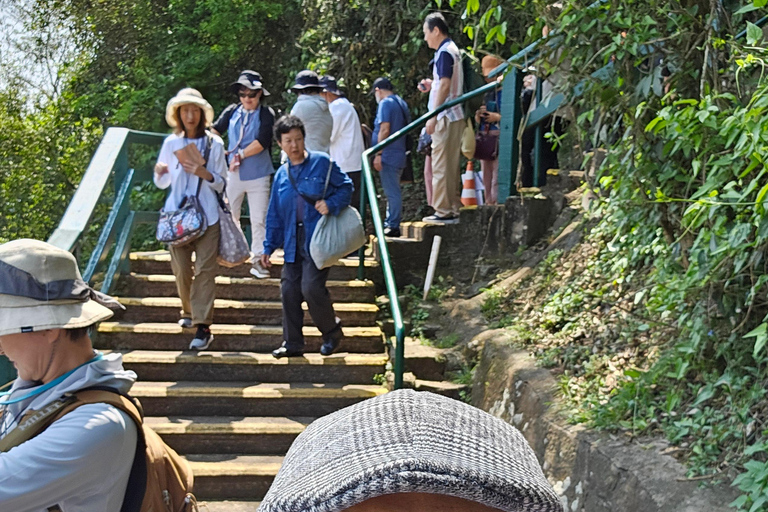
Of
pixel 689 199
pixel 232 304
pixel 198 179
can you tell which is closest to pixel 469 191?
pixel 232 304

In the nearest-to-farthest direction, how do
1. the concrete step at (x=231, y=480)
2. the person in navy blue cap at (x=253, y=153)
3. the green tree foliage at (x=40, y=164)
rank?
the concrete step at (x=231, y=480)
the person in navy blue cap at (x=253, y=153)
the green tree foliage at (x=40, y=164)

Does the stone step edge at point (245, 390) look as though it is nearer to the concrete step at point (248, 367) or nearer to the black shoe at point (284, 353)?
the concrete step at point (248, 367)

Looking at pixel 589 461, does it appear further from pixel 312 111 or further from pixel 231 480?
pixel 312 111

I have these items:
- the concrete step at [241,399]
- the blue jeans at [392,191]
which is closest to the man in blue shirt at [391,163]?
the blue jeans at [392,191]

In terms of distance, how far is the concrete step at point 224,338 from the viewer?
6.45 meters

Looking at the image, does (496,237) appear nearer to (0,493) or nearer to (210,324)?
(210,324)

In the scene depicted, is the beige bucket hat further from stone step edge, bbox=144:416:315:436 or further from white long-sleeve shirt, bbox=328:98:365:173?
white long-sleeve shirt, bbox=328:98:365:173

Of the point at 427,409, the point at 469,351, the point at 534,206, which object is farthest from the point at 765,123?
the point at 534,206

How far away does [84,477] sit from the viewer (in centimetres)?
214

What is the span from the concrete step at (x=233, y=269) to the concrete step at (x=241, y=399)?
4.73ft

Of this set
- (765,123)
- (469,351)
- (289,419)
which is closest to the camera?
(765,123)

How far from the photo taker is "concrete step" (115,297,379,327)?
6781mm

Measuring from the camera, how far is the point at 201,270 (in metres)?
6.25

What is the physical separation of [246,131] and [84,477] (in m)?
5.52
